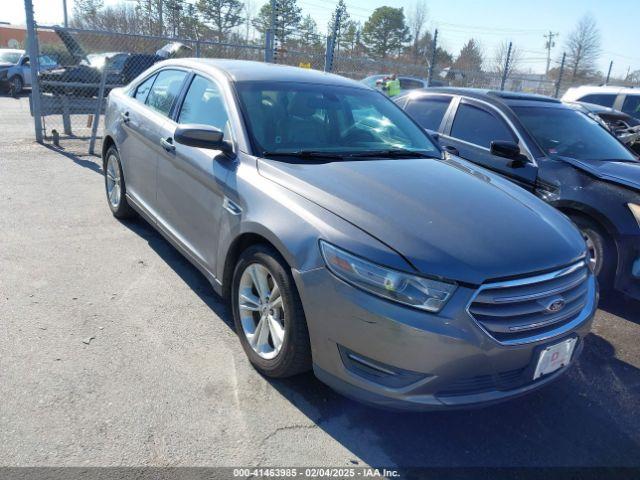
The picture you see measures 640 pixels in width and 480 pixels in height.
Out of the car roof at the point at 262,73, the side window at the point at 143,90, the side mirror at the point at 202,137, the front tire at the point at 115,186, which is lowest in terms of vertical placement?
the front tire at the point at 115,186

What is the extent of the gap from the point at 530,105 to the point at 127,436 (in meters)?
4.87

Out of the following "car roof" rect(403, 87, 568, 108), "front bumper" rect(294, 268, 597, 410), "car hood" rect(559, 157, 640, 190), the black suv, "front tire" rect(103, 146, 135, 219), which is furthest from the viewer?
"car roof" rect(403, 87, 568, 108)

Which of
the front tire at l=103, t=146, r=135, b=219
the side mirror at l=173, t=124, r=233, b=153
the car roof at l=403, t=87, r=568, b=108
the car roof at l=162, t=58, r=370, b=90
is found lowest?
the front tire at l=103, t=146, r=135, b=219

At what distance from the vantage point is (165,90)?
4445mm

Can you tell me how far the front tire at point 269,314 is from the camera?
262 cm

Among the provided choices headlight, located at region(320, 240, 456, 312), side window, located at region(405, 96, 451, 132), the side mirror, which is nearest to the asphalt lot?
headlight, located at region(320, 240, 456, 312)

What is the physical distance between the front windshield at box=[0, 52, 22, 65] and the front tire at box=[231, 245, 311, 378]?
22.3 metres

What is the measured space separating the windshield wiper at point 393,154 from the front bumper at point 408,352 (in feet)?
4.22

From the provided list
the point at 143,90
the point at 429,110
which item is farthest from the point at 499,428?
the point at 143,90

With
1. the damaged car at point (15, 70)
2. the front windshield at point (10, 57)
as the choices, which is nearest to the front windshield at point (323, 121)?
the damaged car at point (15, 70)

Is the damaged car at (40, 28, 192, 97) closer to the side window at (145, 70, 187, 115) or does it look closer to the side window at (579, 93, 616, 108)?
the side window at (145, 70, 187, 115)

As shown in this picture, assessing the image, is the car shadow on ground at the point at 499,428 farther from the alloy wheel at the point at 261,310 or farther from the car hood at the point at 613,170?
the car hood at the point at 613,170

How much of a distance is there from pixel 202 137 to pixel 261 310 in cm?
112

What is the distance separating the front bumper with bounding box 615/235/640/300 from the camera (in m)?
4.04
